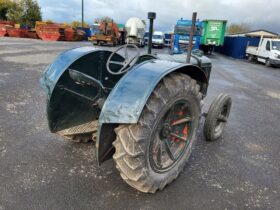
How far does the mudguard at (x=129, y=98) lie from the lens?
2.04 m

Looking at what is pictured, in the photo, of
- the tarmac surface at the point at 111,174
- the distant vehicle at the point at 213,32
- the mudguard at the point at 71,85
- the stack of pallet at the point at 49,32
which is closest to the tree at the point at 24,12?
the stack of pallet at the point at 49,32

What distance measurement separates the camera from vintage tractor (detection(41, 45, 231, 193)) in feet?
7.04

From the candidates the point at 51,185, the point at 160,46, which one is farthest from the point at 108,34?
the point at 51,185

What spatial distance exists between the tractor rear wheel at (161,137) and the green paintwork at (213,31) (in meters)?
22.8

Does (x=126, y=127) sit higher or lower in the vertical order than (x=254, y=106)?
higher

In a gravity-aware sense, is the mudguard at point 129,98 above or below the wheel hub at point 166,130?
above

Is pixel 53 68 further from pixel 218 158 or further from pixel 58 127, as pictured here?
pixel 218 158

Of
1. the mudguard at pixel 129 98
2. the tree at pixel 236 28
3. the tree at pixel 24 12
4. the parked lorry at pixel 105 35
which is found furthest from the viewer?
the tree at pixel 236 28

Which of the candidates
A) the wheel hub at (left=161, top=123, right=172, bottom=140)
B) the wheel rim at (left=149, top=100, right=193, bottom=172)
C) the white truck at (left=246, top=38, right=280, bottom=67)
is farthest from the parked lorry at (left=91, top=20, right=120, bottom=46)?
the wheel hub at (left=161, top=123, right=172, bottom=140)

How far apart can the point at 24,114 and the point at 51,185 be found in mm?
2359

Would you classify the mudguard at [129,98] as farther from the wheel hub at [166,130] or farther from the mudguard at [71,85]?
the mudguard at [71,85]

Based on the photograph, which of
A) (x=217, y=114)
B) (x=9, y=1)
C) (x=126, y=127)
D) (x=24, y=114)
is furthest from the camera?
(x=9, y=1)

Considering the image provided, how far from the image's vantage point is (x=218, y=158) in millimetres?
3555

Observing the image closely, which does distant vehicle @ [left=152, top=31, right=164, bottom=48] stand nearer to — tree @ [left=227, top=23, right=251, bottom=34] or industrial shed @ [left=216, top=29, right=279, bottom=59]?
industrial shed @ [left=216, top=29, right=279, bottom=59]
